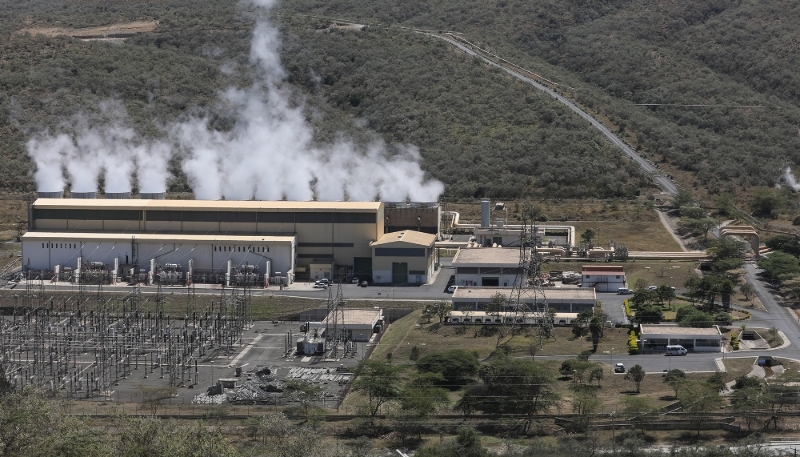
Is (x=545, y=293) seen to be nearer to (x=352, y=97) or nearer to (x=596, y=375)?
(x=596, y=375)

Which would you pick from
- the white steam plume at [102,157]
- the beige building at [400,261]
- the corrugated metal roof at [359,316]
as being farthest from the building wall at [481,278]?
the white steam plume at [102,157]

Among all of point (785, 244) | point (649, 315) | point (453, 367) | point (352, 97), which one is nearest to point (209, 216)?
point (453, 367)

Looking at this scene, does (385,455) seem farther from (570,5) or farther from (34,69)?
(570,5)

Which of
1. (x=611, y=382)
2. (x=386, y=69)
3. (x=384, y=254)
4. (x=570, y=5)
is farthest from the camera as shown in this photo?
(x=570, y=5)

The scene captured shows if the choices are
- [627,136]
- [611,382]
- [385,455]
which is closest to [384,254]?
[611,382]

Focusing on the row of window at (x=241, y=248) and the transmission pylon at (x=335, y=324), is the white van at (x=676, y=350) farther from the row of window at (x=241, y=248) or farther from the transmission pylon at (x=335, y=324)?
the row of window at (x=241, y=248)

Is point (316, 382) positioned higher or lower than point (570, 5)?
lower
